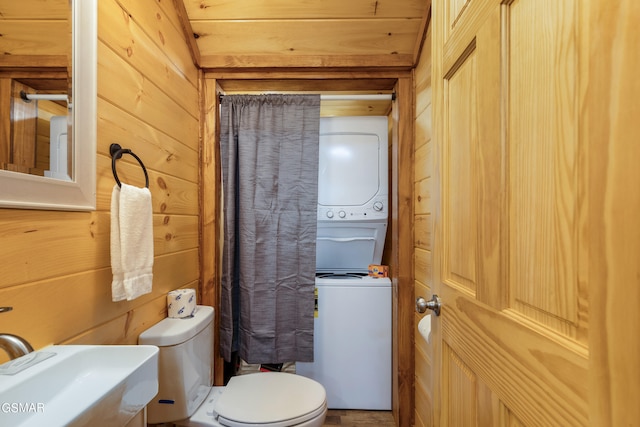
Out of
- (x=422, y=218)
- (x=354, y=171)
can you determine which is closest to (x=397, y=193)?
(x=422, y=218)

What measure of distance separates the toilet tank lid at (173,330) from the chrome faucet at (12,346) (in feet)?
1.73

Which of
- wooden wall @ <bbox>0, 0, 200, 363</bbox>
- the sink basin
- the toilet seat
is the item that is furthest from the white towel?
the toilet seat

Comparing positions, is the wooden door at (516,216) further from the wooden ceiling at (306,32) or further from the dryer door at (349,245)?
the dryer door at (349,245)

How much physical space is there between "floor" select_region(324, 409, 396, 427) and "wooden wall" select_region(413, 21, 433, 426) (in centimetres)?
21

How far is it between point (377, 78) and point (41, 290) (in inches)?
67.4

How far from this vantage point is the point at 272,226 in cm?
172


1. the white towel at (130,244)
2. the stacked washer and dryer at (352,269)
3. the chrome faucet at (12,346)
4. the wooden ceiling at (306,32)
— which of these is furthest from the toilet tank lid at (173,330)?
the wooden ceiling at (306,32)

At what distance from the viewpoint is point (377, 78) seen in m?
1.72

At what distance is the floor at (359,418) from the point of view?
1752mm

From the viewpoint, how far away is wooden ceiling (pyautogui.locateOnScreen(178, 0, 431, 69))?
1.51 metres

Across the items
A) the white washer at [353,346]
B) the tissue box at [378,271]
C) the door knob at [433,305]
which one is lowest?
the white washer at [353,346]

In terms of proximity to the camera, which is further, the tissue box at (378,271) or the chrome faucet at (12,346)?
the tissue box at (378,271)

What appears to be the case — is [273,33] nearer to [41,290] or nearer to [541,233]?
[41,290]

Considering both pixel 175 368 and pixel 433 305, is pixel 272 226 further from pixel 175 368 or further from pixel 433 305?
pixel 433 305
